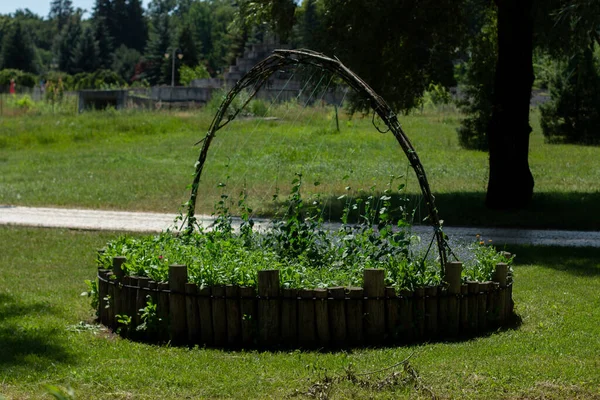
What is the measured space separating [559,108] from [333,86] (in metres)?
14.8

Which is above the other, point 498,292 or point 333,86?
point 333,86

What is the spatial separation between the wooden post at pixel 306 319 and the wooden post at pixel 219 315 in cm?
60

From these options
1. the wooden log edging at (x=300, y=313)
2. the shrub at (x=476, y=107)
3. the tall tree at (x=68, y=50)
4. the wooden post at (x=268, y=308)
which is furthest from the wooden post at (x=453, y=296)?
the tall tree at (x=68, y=50)

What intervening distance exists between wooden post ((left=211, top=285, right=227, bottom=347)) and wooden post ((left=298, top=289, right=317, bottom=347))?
0.60 m

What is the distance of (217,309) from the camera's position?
7.19 metres

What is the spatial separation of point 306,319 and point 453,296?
1.24m

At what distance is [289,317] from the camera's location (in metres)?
7.14

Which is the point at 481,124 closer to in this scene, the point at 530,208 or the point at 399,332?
the point at 530,208

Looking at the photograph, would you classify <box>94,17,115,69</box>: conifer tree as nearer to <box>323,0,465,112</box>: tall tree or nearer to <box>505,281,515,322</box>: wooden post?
<box>323,0,465,112</box>: tall tree

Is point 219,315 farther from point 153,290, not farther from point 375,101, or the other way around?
point 375,101

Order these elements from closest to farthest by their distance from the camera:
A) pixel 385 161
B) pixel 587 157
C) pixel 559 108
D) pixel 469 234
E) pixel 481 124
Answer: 1. pixel 469 234
2. pixel 385 161
3. pixel 587 157
4. pixel 481 124
5. pixel 559 108

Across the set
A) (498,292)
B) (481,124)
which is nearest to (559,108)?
(481,124)

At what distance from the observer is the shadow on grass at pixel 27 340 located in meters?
6.79

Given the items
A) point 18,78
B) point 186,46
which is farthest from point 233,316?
point 186,46
